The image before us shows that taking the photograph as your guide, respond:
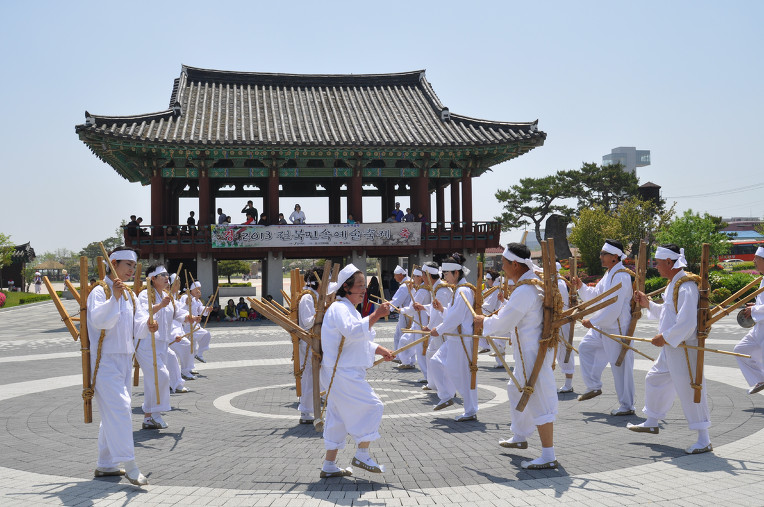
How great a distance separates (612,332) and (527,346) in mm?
3009

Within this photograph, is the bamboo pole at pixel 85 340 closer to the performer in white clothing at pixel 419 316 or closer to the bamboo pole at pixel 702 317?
the performer in white clothing at pixel 419 316

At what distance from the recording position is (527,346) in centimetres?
616

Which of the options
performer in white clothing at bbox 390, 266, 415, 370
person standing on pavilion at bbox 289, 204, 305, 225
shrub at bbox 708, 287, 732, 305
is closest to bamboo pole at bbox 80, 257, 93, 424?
performer in white clothing at bbox 390, 266, 415, 370

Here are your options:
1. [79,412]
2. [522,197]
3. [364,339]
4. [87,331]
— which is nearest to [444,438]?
[364,339]

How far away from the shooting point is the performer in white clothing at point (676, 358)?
6367 mm

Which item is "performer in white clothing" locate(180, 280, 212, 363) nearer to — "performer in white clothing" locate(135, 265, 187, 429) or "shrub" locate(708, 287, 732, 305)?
"performer in white clothing" locate(135, 265, 187, 429)

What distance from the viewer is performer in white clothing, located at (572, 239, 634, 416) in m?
8.20

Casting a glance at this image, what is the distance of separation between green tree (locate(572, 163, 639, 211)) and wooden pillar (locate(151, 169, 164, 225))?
131 feet

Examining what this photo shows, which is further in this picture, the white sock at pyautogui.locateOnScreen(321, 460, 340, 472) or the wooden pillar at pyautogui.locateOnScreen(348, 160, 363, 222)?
the wooden pillar at pyautogui.locateOnScreen(348, 160, 363, 222)

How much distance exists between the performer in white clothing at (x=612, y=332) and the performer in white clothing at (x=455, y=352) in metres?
1.52

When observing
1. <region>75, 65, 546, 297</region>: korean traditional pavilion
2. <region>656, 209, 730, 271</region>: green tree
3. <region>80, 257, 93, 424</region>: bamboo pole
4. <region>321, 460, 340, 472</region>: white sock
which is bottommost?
<region>321, 460, 340, 472</region>: white sock

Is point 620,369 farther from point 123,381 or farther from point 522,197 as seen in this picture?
point 522,197

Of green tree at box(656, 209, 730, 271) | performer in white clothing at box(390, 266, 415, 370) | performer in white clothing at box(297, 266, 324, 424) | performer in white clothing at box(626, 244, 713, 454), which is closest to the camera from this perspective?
performer in white clothing at box(626, 244, 713, 454)

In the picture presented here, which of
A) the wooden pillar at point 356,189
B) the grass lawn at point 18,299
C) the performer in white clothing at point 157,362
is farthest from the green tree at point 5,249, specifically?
the performer in white clothing at point 157,362
